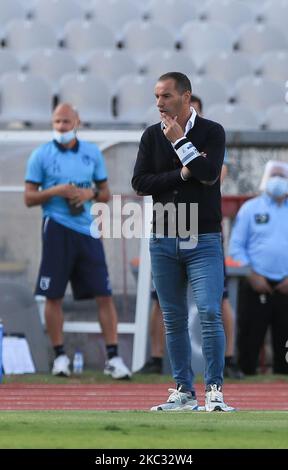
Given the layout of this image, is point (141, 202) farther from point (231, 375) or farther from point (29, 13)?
point (29, 13)

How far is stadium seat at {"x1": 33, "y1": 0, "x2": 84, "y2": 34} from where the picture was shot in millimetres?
15484

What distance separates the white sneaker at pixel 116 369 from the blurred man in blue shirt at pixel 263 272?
141 cm

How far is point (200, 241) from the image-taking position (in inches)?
273

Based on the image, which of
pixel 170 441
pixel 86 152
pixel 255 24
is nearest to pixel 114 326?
pixel 86 152

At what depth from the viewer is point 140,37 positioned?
15297mm

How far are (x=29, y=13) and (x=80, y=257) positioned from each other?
6.05 metres

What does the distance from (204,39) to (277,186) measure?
4478 millimetres

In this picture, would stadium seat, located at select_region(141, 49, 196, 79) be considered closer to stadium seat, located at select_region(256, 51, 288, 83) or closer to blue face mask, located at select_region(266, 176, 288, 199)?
stadium seat, located at select_region(256, 51, 288, 83)

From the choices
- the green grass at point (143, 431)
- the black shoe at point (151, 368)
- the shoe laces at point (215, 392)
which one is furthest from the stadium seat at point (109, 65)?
the green grass at point (143, 431)

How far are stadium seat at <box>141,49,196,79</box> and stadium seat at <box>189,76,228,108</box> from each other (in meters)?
0.25

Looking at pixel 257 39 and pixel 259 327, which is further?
pixel 257 39

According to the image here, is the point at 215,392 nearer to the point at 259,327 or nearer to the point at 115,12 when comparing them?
the point at 259,327

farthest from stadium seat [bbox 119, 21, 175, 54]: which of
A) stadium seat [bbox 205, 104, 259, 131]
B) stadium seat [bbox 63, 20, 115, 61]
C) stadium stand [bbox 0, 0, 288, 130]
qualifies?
stadium seat [bbox 205, 104, 259, 131]

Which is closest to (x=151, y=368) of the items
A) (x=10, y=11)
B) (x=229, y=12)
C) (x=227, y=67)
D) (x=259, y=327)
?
(x=259, y=327)
